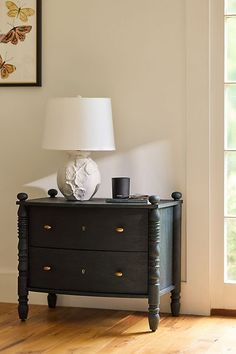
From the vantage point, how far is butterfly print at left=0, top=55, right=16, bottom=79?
4.48 m

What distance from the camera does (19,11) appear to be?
445cm

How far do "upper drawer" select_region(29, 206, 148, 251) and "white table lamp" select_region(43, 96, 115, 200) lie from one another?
0.46ft

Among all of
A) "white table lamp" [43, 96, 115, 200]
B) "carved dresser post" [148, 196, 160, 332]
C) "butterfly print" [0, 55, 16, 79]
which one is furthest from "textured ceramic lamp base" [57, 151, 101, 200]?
"butterfly print" [0, 55, 16, 79]

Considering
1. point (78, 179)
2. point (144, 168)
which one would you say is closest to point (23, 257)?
point (78, 179)

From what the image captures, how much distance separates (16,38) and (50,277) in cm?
142

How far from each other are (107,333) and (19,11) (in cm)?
191

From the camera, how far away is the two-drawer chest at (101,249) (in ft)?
12.5

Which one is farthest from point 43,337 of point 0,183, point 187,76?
point 187,76

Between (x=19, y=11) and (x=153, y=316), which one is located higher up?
(x=19, y=11)

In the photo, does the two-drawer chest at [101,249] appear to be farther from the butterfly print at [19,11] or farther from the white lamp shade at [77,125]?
the butterfly print at [19,11]

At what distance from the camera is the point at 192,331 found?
12.6 feet

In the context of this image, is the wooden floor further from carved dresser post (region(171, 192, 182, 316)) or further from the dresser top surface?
the dresser top surface

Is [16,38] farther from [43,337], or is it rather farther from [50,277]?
[43,337]

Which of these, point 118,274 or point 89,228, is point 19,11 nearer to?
point 89,228
